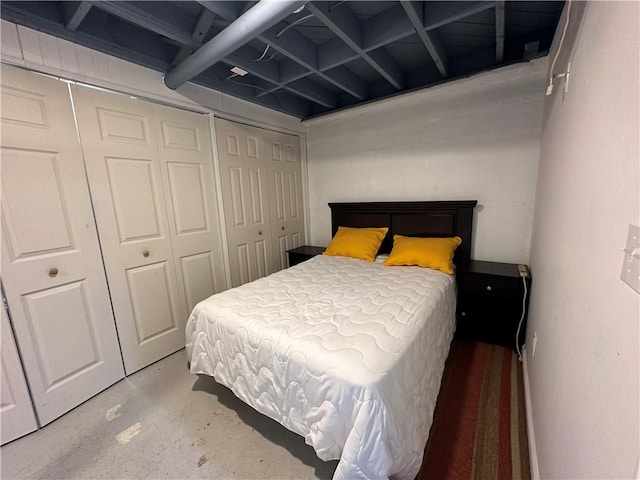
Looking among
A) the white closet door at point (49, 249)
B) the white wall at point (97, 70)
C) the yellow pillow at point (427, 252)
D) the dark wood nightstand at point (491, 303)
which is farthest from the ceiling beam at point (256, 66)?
the dark wood nightstand at point (491, 303)

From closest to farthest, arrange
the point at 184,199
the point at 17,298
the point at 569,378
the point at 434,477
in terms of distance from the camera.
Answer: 1. the point at 569,378
2. the point at 434,477
3. the point at 17,298
4. the point at 184,199

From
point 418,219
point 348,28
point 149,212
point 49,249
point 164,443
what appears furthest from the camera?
point 418,219

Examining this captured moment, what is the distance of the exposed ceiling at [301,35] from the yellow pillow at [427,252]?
4.73ft

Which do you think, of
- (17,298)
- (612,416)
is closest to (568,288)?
(612,416)

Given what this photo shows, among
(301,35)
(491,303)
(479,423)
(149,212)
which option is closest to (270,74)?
(301,35)

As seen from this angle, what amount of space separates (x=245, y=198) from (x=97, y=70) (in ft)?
4.66

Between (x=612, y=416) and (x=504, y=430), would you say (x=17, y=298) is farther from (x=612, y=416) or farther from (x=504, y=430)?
(x=504, y=430)

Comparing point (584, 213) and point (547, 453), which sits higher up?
point (584, 213)

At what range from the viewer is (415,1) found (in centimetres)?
147

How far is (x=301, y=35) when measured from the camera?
1.91 meters

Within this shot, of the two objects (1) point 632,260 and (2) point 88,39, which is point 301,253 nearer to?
(2) point 88,39

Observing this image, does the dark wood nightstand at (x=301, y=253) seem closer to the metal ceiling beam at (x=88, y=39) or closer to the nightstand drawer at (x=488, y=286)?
the nightstand drawer at (x=488, y=286)

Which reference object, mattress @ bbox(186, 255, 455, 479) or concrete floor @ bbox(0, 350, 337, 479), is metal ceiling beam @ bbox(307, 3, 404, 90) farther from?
concrete floor @ bbox(0, 350, 337, 479)

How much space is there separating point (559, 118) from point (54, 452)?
3.21 metres
